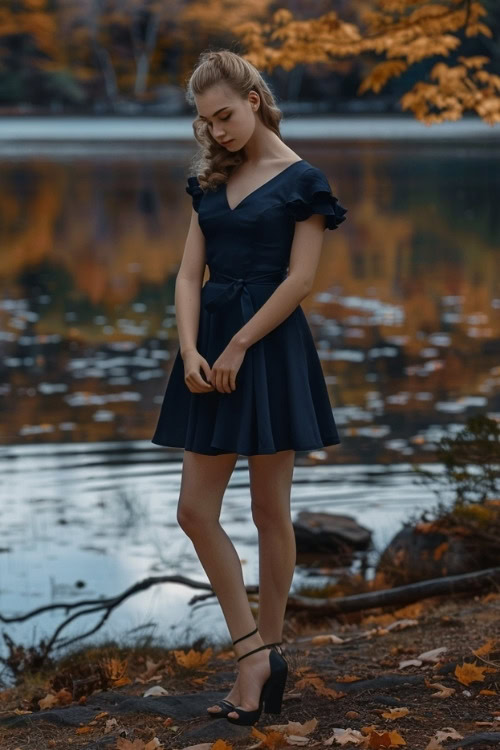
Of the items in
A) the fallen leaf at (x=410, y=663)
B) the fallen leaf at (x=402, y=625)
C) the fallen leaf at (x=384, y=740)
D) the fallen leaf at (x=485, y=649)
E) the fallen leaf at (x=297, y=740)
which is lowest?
the fallen leaf at (x=402, y=625)

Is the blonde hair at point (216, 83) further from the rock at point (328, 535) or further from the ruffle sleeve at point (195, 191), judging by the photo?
the rock at point (328, 535)

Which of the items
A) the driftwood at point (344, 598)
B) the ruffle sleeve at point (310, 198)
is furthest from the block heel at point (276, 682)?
the driftwood at point (344, 598)

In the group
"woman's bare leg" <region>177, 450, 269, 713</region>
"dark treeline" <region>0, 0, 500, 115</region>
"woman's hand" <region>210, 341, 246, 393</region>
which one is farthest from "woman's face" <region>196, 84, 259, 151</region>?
"dark treeline" <region>0, 0, 500, 115</region>

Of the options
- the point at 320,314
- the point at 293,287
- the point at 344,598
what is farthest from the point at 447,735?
the point at 320,314

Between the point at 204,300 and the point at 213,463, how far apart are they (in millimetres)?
474

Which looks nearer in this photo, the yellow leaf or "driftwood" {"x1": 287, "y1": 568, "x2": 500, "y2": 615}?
the yellow leaf

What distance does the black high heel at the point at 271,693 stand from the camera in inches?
143

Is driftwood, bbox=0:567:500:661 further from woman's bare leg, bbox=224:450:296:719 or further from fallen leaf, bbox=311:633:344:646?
woman's bare leg, bbox=224:450:296:719

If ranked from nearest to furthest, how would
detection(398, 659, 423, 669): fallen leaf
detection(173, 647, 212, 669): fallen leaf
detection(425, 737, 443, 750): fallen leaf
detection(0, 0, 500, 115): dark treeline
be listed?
detection(425, 737, 443, 750): fallen leaf, detection(398, 659, 423, 669): fallen leaf, detection(173, 647, 212, 669): fallen leaf, detection(0, 0, 500, 115): dark treeline

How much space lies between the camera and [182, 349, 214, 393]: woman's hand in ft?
11.6

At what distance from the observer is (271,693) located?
12.2 feet

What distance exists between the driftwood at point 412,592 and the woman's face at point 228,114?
2590 mm

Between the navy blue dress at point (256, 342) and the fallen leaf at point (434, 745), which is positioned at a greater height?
the navy blue dress at point (256, 342)

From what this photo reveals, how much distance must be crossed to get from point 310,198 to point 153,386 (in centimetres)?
803
